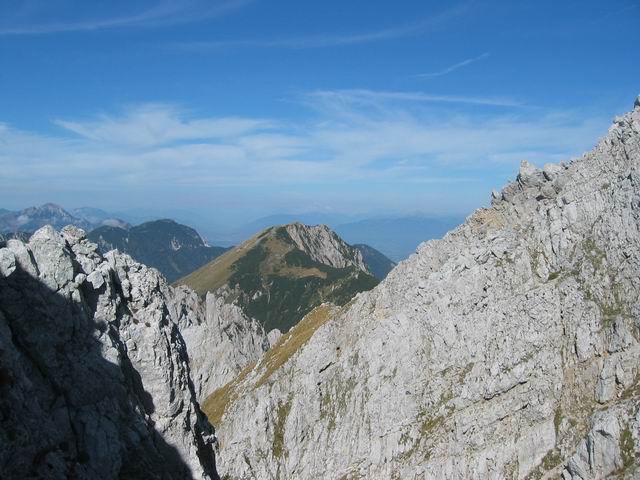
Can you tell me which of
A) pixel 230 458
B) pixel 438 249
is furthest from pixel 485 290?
pixel 230 458

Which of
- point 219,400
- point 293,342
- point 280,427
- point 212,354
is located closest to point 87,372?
point 280,427

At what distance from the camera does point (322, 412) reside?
11831 centimetres

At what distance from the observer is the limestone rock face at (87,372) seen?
24750 mm

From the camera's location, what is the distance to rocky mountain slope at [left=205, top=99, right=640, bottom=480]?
86000 mm

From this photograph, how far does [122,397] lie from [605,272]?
87.0 metres

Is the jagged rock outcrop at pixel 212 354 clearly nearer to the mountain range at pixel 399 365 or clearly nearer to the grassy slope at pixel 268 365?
the grassy slope at pixel 268 365

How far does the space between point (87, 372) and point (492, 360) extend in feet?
275

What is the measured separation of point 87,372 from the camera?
97.9 feet

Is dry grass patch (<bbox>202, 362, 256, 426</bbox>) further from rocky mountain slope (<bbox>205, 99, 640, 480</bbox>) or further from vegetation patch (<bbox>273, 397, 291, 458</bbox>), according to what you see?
vegetation patch (<bbox>273, 397, 291, 458</bbox>)

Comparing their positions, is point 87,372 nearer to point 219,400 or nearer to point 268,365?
point 268,365

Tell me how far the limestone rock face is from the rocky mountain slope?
218 feet

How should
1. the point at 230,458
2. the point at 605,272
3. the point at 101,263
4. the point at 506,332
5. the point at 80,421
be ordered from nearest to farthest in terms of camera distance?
the point at 80,421 < the point at 101,263 < the point at 605,272 < the point at 506,332 < the point at 230,458

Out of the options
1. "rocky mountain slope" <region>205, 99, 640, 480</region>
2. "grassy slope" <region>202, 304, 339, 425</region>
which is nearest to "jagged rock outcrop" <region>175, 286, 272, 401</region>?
"grassy slope" <region>202, 304, 339, 425</region>

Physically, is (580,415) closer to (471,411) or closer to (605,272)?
(471,411)
